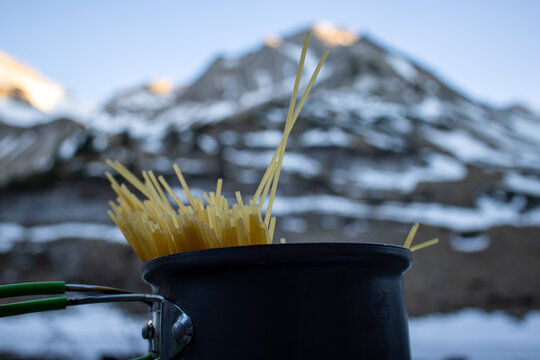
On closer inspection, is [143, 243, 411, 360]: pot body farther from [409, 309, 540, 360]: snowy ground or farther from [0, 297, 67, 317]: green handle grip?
[409, 309, 540, 360]: snowy ground

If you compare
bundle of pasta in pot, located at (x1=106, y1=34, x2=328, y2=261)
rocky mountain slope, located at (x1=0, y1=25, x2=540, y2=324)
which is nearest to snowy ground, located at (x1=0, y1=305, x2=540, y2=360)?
rocky mountain slope, located at (x1=0, y1=25, x2=540, y2=324)

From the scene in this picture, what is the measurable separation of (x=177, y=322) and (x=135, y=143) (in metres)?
4.55

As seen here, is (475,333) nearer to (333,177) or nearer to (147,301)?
(333,177)

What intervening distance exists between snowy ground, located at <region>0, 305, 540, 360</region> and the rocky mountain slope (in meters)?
0.17

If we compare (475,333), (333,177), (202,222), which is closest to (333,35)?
→ (333,177)

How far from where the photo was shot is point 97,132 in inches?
181

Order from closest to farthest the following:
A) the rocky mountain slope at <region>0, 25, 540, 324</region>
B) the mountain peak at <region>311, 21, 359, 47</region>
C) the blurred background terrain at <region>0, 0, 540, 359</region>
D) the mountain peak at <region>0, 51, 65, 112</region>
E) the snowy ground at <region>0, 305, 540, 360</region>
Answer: the snowy ground at <region>0, 305, 540, 360</region> < the blurred background terrain at <region>0, 0, 540, 359</region> < the rocky mountain slope at <region>0, 25, 540, 324</region> < the mountain peak at <region>0, 51, 65, 112</region> < the mountain peak at <region>311, 21, 359, 47</region>

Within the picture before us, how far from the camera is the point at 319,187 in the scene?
13.7 feet

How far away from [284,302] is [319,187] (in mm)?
3981

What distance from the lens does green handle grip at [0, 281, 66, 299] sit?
237 mm

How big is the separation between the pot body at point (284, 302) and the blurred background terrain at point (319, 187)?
2.17 m

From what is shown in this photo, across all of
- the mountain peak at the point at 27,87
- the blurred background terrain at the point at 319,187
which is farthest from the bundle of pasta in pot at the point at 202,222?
the mountain peak at the point at 27,87

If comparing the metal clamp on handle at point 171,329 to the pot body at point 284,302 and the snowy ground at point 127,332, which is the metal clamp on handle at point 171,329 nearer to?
the pot body at point 284,302

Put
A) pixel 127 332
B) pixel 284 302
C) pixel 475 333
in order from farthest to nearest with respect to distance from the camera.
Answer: pixel 127 332 < pixel 475 333 < pixel 284 302
